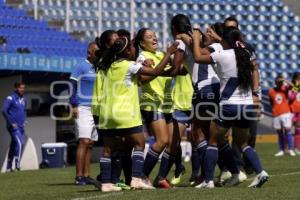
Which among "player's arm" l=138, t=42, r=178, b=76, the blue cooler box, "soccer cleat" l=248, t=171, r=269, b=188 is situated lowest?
the blue cooler box

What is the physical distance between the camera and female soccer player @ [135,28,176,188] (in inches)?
427

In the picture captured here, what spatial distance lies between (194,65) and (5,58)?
353 inches

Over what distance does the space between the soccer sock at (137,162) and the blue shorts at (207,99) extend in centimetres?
109

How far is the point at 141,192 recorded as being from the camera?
982 cm

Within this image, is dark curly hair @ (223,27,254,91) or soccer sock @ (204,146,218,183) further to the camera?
soccer sock @ (204,146,218,183)

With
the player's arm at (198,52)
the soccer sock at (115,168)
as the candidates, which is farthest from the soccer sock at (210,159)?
the soccer sock at (115,168)

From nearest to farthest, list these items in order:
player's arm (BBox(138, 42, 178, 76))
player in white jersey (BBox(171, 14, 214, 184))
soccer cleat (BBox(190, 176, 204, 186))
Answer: player's arm (BBox(138, 42, 178, 76)), player in white jersey (BBox(171, 14, 214, 184)), soccer cleat (BBox(190, 176, 204, 186))

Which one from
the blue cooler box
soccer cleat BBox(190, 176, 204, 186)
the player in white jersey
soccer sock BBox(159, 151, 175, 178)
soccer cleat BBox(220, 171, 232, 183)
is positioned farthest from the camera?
the blue cooler box

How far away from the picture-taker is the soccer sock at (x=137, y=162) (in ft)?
33.4

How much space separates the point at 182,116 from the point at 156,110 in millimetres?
882

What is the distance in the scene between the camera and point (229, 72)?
10164 millimetres

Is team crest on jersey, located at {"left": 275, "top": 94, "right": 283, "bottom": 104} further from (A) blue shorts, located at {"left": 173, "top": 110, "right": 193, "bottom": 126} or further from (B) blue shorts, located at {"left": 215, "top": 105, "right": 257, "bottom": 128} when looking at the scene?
(B) blue shorts, located at {"left": 215, "top": 105, "right": 257, "bottom": 128}

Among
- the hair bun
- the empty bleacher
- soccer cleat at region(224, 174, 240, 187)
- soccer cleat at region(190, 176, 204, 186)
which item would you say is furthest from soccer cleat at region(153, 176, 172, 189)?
the empty bleacher

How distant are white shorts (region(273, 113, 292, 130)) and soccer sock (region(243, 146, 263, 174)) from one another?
11.3 meters
